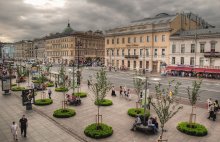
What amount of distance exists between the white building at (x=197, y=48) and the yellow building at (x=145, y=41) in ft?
8.59

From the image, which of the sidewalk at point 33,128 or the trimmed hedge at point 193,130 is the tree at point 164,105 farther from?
the sidewalk at point 33,128

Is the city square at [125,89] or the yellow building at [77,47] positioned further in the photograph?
the yellow building at [77,47]

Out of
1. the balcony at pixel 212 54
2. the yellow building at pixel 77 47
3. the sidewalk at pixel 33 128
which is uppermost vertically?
the yellow building at pixel 77 47

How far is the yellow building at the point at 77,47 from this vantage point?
94750 mm

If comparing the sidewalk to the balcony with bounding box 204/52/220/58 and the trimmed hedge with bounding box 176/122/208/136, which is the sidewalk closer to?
the trimmed hedge with bounding box 176/122/208/136

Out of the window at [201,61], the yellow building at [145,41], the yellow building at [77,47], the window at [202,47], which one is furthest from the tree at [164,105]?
the yellow building at [77,47]

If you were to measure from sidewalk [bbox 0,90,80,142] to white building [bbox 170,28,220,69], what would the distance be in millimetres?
40826

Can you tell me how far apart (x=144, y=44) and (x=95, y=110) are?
145 feet

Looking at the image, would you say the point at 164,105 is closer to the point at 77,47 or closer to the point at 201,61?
the point at 201,61

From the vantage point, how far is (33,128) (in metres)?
16.0

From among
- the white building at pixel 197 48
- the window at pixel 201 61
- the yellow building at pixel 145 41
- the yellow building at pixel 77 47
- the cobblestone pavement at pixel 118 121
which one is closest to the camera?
the cobblestone pavement at pixel 118 121

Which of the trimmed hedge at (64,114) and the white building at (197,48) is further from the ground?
the white building at (197,48)

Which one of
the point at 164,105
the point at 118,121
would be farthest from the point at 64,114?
the point at 164,105

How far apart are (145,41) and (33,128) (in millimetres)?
50430
